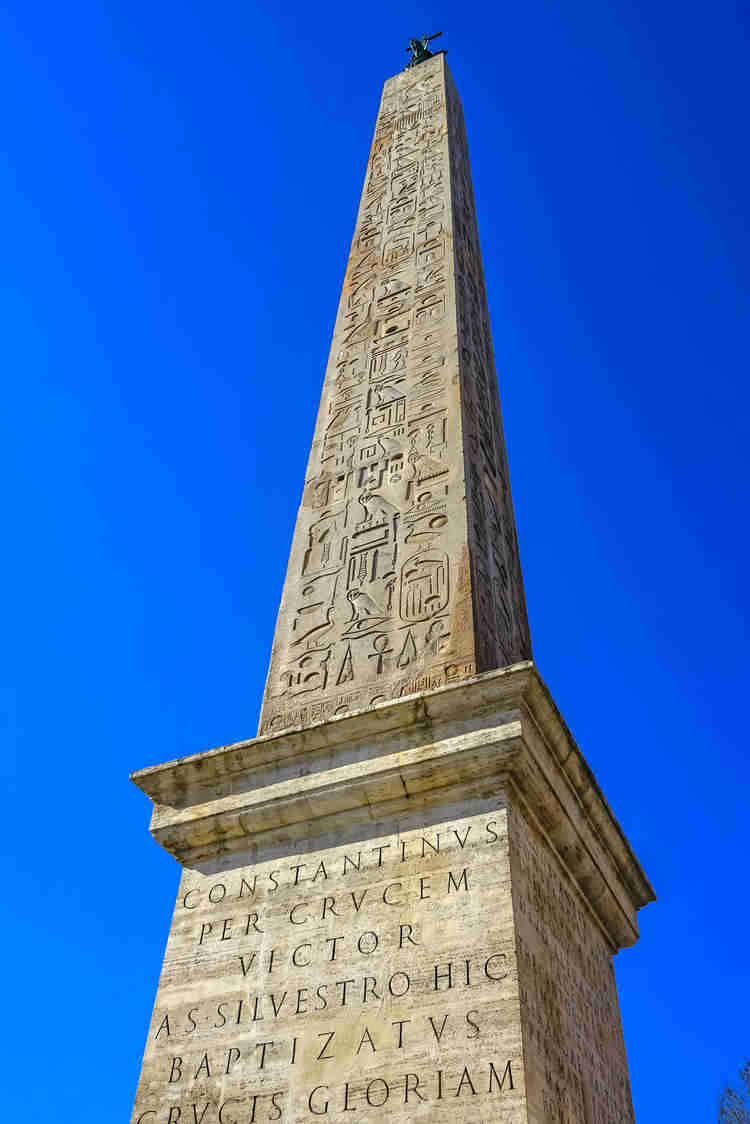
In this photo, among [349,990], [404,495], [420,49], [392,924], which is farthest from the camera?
[420,49]

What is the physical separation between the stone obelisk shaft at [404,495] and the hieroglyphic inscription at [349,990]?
912 millimetres

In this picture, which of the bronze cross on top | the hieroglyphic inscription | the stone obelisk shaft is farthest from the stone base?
the bronze cross on top

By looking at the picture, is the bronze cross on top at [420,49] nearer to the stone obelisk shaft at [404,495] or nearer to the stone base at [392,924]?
the stone obelisk shaft at [404,495]

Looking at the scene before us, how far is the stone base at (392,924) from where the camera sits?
4.45 metres

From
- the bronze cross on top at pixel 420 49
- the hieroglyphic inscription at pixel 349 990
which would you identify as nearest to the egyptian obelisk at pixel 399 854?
the hieroglyphic inscription at pixel 349 990

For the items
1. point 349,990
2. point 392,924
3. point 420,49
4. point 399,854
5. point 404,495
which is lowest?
point 349,990

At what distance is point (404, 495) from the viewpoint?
6832 millimetres

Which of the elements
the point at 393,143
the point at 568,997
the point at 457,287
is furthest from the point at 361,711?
the point at 393,143

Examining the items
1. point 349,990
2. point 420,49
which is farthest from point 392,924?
point 420,49

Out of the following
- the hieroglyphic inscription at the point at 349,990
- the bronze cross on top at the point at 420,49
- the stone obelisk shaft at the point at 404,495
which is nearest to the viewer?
the hieroglyphic inscription at the point at 349,990

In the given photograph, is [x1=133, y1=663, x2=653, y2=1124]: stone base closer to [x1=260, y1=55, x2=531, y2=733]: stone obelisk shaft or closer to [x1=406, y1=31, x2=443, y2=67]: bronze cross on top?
[x1=260, y1=55, x2=531, y2=733]: stone obelisk shaft

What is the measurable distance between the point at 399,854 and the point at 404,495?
2436 mm

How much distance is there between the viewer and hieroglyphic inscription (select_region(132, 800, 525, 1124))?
14.3ft

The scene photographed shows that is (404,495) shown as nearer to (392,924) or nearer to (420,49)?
(392,924)
